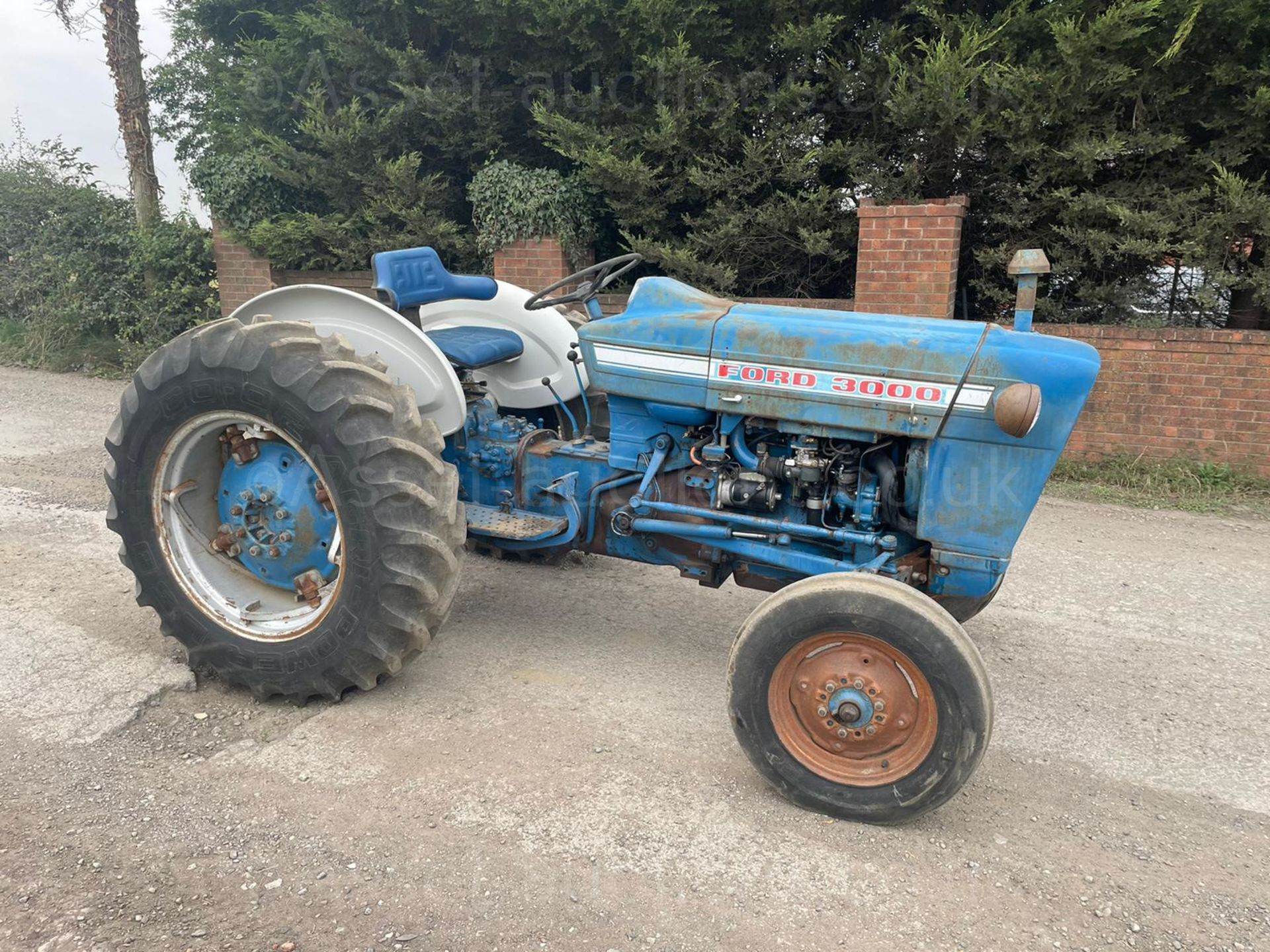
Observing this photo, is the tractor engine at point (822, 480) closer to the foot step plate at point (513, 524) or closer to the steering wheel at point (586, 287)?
the foot step plate at point (513, 524)

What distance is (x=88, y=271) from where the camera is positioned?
9.84m

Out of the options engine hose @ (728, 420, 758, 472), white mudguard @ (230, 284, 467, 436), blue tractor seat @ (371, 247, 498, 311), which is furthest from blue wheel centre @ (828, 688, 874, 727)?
blue tractor seat @ (371, 247, 498, 311)

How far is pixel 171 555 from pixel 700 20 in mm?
5802

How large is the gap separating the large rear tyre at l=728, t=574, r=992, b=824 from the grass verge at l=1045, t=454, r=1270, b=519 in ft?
13.0

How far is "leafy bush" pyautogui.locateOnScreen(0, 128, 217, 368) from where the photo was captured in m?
9.62

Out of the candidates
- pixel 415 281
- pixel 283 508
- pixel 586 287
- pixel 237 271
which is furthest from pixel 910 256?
pixel 237 271

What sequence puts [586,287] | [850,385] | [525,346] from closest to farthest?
[850,385]
[586,287]
[525,346]

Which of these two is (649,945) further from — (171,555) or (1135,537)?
(1135,537)

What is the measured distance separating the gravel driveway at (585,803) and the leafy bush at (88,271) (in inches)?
244

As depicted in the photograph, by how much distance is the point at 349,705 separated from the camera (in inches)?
130

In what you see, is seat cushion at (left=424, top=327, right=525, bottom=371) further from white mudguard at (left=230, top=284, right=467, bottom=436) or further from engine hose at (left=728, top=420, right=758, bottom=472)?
engine hose at (left=728, top=420, right=758, bottom=472)

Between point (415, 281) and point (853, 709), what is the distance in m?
2.54

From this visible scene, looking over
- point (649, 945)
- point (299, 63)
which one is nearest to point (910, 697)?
point (649, 945)

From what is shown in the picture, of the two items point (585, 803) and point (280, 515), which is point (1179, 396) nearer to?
point (585, 803)
